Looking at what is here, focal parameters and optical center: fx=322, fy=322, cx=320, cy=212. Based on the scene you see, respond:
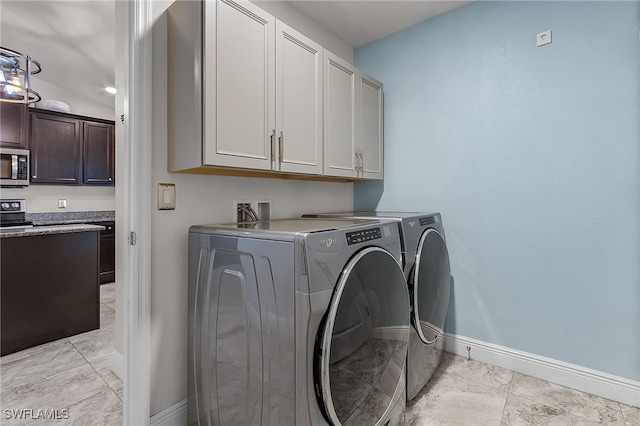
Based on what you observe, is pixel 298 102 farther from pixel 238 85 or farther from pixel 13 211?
pixel 13 211

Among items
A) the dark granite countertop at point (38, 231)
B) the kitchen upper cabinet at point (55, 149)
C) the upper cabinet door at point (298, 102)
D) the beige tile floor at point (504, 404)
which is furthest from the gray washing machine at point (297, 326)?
the kitchen upper cabinet at point (55, 149)

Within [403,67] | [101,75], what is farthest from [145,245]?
[101,75]

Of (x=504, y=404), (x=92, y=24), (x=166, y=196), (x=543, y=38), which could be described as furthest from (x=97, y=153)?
(x=504, y=404)

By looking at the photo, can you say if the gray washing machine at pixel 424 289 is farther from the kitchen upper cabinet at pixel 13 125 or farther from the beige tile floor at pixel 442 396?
the kitchen upper cabinet at pixel 13 125

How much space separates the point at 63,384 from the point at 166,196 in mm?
1520

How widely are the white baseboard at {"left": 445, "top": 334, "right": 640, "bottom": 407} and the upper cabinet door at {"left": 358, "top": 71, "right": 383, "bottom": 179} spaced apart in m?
1.38

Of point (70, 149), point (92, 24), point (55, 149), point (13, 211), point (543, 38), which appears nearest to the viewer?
point (543, 38)

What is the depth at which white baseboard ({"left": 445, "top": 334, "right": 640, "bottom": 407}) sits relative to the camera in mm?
1768

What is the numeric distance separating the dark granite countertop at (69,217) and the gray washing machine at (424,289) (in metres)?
4.54

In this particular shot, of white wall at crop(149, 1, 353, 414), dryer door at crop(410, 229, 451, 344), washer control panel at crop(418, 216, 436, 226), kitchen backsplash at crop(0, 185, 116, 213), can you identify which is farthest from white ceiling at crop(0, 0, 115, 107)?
dryer door at crop(410, 229, 451, 344)

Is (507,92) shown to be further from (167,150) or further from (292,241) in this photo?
(167,150)

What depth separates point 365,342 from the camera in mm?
1254

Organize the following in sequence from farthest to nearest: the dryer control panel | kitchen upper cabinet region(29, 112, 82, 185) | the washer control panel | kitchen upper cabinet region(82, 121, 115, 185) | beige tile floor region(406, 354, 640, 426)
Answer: kitchen upper cabinet region(82, 121, 115, 185) → kitchen upper cabinet region(29, 112, 82, 185) → the washer control panel → beige tile floor region(406, 354, 640, 426) → the dryer control panel

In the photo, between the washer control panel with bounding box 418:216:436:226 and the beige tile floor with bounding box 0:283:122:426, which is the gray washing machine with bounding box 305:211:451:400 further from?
the beige tile floor with bounding box 0:283:122:426
